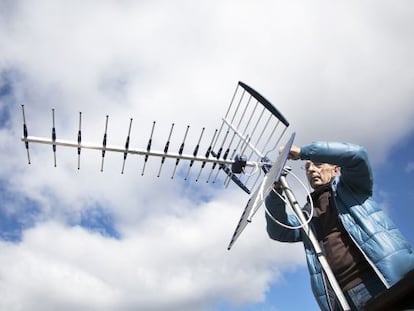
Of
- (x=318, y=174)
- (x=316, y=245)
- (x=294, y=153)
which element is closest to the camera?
(x=316, y=245)

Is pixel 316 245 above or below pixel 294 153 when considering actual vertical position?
below

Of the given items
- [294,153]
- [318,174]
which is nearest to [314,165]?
[318,174]

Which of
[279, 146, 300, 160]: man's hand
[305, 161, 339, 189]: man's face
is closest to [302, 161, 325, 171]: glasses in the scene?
[305, 161, 339, 189]: man's face

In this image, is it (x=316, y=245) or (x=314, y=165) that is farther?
(x=314, y=165)

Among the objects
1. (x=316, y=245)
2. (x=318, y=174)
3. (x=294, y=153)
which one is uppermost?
(x=294, y=153)

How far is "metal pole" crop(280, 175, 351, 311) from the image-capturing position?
3326 millimetres

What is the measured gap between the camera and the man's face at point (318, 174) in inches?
184

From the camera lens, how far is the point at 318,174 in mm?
4688

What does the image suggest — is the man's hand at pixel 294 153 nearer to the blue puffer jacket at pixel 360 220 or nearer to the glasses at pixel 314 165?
the blue puffer jacket at pixel 360 220

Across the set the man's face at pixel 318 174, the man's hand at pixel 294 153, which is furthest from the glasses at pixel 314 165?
the man's hand at pixel 294 153

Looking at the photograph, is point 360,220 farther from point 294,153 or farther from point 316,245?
point 294,153

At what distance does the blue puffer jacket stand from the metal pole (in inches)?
13.8

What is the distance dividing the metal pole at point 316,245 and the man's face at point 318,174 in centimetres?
63

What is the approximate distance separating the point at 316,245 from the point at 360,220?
507 millimetres
